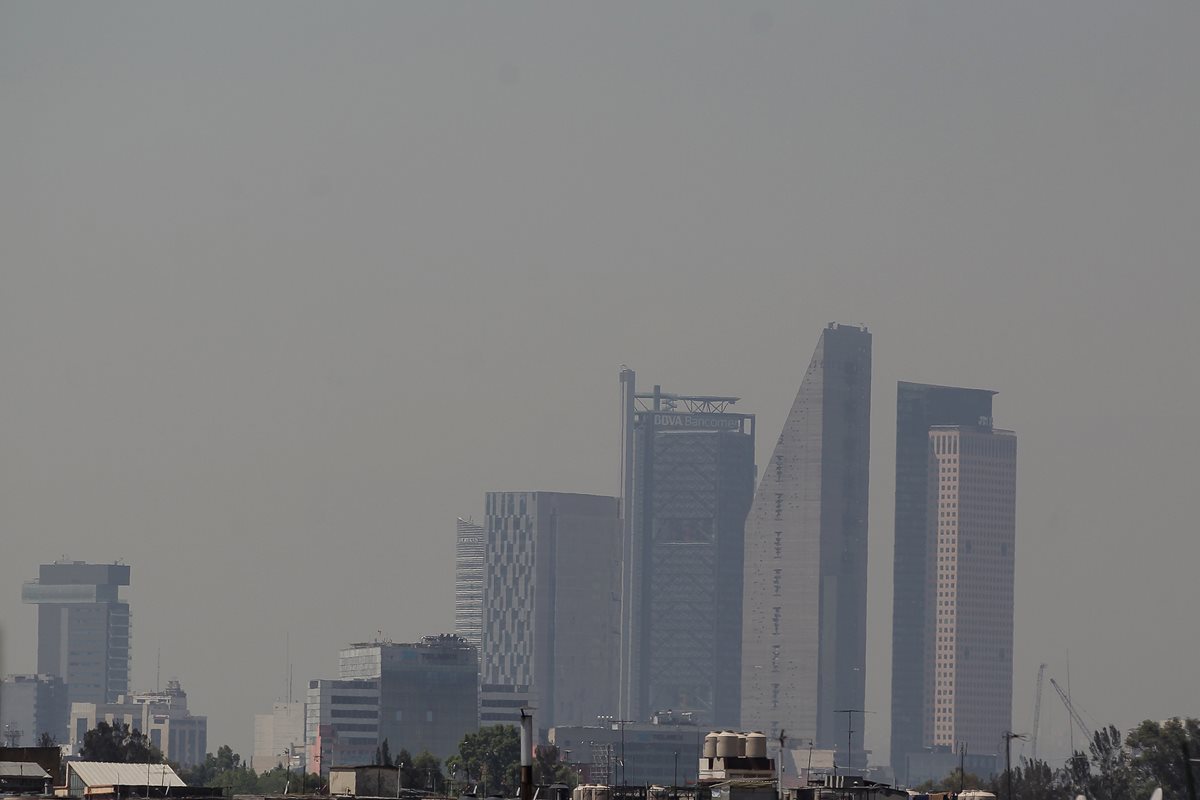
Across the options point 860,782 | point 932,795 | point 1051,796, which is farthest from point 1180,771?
point 860,782

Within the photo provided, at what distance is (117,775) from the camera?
118 m

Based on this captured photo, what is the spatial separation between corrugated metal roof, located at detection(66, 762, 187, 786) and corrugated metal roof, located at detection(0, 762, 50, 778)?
149cm

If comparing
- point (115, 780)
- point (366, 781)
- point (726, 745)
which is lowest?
point (366, 781)

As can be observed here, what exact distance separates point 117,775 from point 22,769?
4.76 m

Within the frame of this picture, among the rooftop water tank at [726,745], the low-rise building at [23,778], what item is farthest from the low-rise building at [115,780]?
the rooftop water tank at [726,745]

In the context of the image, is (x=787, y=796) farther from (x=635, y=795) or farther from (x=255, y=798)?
(x=635, y=795)

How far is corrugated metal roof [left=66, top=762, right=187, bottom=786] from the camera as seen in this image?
114m

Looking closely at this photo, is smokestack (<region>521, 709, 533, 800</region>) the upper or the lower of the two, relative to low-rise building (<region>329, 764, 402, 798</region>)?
upper

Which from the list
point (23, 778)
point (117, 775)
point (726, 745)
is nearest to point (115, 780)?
point (117, 775)

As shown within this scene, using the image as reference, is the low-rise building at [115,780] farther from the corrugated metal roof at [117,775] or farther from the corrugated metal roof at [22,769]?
the corrugated metal roof at [22,769]

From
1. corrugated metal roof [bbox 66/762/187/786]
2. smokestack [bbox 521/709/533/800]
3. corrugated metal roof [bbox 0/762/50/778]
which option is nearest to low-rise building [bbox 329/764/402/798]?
corrugated metal roof [bbox 66/762/187/786]

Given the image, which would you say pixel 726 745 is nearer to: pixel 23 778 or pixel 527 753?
pixel 23 778

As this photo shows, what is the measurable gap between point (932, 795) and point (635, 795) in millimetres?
15155

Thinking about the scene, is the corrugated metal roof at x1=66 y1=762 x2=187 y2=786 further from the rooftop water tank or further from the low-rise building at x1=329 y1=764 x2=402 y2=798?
the rooftop water tank
